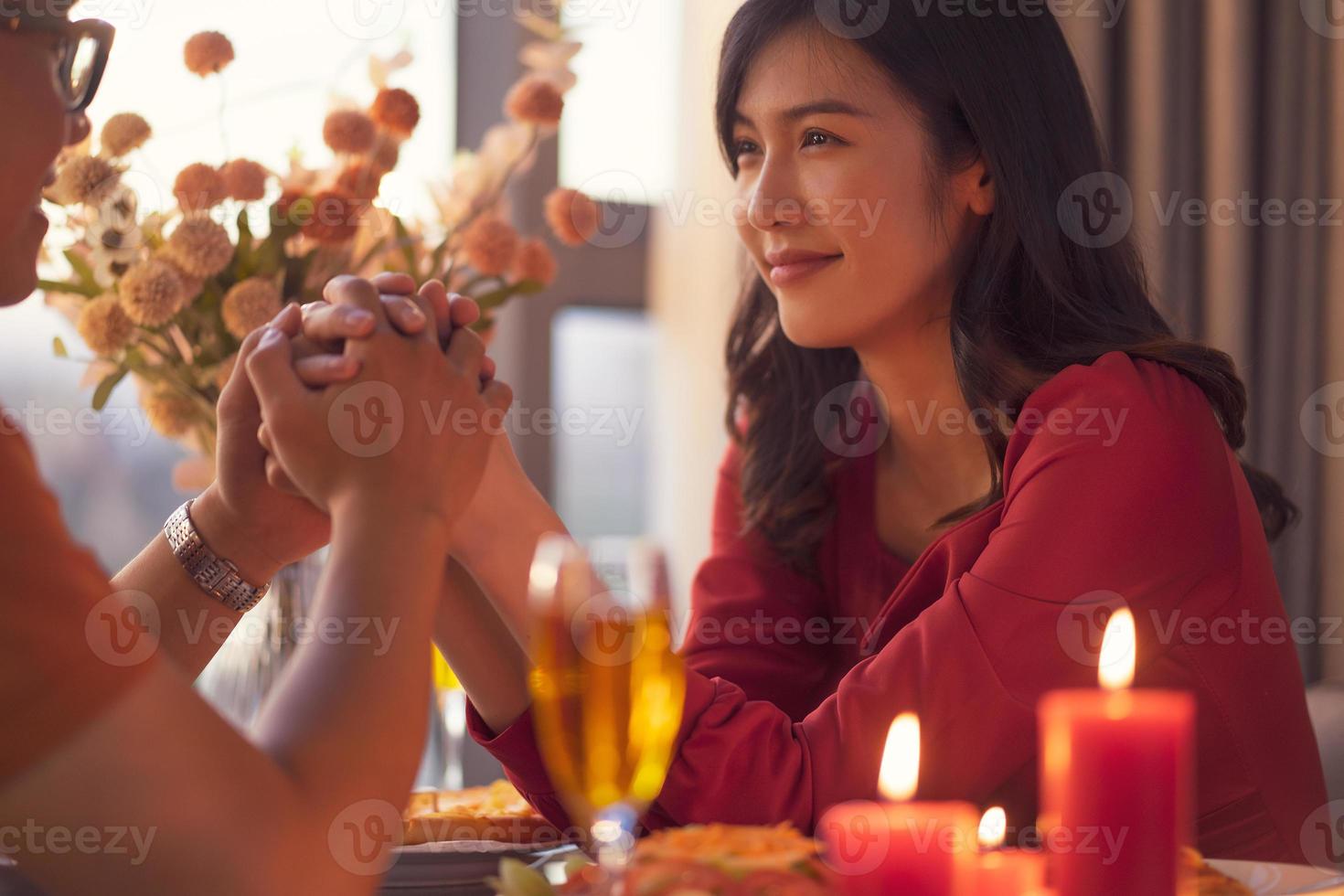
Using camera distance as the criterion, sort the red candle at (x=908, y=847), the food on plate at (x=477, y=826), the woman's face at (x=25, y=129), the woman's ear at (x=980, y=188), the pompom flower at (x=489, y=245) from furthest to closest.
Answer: the woman's ear at (x=980, y=188) < the pompom flower at (x=489, y=245) < the food on plate at (x=477, y=826) < the woman's face at (x=25, y=129) < the red candle at (x=908, y=847)

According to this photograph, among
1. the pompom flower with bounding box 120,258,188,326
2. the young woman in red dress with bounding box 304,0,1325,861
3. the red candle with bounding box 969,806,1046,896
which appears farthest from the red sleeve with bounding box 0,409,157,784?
the pompom flower with bounding box 120,258,188,326

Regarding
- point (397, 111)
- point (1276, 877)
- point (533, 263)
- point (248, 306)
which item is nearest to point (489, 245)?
point (533, 263)

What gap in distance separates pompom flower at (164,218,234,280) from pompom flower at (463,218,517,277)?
25cm

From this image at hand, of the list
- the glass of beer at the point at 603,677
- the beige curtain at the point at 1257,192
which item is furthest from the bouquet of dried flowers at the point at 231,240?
the beige curtain at the point at 1257,192

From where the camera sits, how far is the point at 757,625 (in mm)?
1547

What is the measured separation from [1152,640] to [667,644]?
0.71m

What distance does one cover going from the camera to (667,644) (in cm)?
72

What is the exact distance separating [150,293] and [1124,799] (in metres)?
0.96

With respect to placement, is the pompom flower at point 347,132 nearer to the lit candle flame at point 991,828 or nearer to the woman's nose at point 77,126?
the woman's nose at point 77,126

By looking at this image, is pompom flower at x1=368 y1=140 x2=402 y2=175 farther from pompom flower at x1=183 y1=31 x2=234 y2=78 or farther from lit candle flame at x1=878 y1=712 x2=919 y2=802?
lit candle flame at x1=878 y1=712 x2=919 y2=802

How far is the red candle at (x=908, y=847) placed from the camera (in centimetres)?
55

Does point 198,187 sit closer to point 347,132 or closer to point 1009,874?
point 347,132

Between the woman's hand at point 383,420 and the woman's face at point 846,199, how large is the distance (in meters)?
0.66

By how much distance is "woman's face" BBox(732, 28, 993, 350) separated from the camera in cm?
143
